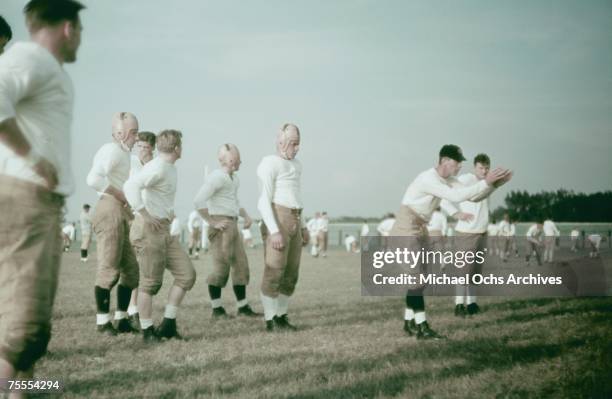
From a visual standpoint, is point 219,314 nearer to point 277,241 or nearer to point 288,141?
point 277,241

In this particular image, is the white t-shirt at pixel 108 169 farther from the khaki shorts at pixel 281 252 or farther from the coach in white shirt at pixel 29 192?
the coach in white shirt at pixel 29 192

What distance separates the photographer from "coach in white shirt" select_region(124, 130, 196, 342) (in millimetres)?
5637

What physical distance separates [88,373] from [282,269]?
277 centimetres

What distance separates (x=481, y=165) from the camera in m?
8.65

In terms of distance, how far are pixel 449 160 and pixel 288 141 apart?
2118mm

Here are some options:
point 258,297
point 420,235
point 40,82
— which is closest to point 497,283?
point 258,297

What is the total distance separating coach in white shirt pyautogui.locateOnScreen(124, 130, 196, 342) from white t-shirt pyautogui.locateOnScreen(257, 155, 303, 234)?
1.20m

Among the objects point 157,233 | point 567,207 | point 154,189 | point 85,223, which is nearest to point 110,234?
point 157,233

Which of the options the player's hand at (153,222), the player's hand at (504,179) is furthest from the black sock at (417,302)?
the player's hand at (153,222)

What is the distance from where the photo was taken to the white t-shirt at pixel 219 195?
765 cm

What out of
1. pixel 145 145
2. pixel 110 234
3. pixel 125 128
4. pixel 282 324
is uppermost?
pixel 125 128

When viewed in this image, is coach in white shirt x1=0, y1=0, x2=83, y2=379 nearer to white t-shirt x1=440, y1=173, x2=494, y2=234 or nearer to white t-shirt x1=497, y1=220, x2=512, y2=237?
white t-shirt x1=440, y1=173, x2=494, y2=234

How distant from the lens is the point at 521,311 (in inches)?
323

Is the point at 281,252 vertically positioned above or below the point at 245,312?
above
